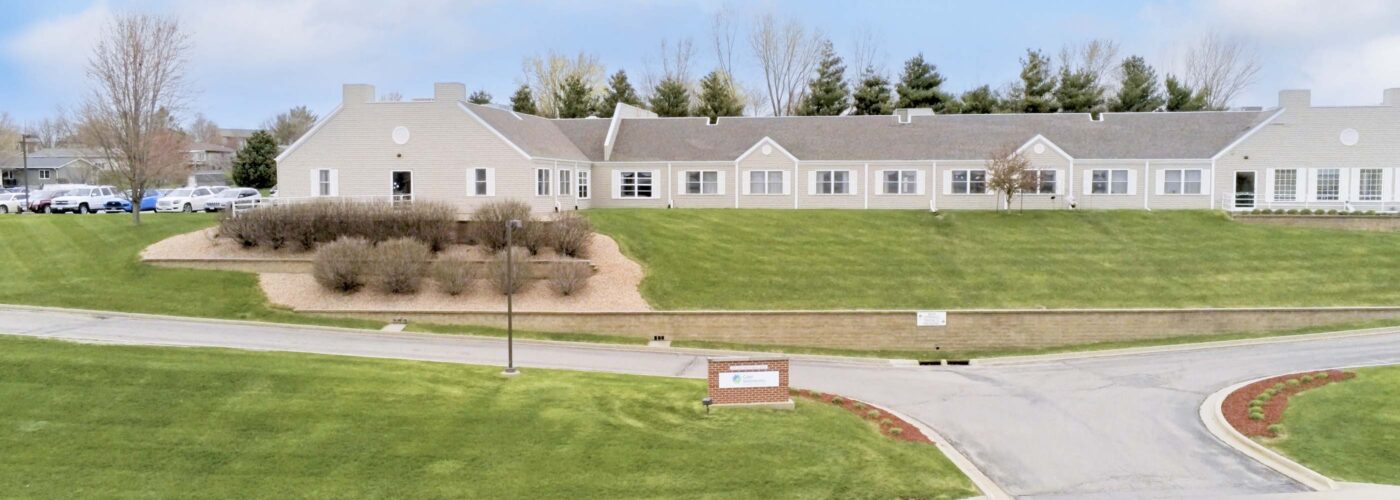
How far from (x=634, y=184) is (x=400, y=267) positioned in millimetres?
19351

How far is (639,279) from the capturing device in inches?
1192

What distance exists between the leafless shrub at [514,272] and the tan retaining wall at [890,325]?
1.53 m

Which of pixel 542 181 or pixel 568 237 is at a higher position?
pixel 542 181

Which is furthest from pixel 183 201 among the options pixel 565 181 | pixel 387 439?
pixel 387 439

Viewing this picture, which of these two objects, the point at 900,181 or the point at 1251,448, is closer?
the point at 1251,448

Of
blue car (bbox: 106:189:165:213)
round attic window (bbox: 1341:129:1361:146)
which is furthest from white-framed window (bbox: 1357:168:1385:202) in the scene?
blue car (bbox: 106:189:165:213)

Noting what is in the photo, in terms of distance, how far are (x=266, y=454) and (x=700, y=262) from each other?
1958 cm

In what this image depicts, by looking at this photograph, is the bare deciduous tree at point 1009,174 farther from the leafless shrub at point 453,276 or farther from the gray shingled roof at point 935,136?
the leafless shrub at point 453,276

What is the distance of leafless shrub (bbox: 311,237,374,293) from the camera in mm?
28875

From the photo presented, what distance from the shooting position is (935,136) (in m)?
47.3

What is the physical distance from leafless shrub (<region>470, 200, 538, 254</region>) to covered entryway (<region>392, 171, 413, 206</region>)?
837 cm

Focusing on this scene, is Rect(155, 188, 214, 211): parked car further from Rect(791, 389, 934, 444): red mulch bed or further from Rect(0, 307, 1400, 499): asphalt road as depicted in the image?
Rect(791, 389, 934, 444): red mulch bed

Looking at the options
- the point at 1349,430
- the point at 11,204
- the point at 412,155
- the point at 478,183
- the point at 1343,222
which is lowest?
the point at 1349,430

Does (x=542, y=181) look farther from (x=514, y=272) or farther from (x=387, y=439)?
(x=387, y=439)
